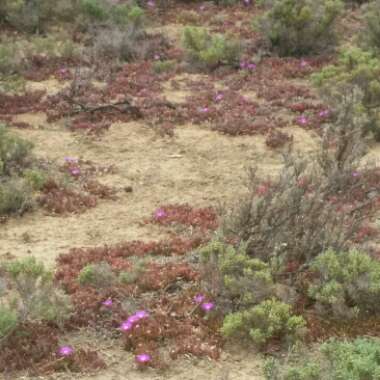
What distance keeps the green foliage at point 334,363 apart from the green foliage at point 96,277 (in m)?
1.70

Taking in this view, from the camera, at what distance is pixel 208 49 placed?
44.1 feet

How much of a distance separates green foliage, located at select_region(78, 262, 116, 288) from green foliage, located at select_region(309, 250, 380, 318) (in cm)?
163

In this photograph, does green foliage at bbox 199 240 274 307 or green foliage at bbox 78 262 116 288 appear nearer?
green foliage at bbox 199 240 274 307

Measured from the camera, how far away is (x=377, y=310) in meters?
6.28

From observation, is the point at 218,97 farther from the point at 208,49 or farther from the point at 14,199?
the point at 14,199

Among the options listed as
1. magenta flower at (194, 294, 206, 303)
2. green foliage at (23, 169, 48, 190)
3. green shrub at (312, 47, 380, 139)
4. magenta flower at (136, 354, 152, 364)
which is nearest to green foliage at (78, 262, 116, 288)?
magenta flower at (194, 294, 206, 303)

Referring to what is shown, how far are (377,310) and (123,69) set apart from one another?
816 cm

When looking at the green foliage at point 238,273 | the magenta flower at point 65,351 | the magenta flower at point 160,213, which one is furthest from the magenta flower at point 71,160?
the magenta flower at point 65,351

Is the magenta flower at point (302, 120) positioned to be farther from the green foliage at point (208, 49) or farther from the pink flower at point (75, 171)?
the pink flower at point (75, 171)

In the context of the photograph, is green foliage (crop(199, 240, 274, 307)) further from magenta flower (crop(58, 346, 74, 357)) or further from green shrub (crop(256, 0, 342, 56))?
green shrub (crop(256, 0, 342, 56))

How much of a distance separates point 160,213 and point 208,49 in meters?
5.69

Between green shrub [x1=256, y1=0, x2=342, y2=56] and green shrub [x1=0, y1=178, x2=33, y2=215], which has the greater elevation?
green shrub [x1=256, y1=0, x2=342, y2=56]

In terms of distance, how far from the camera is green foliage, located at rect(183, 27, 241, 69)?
1342 centimetres

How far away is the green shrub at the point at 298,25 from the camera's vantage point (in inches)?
552
